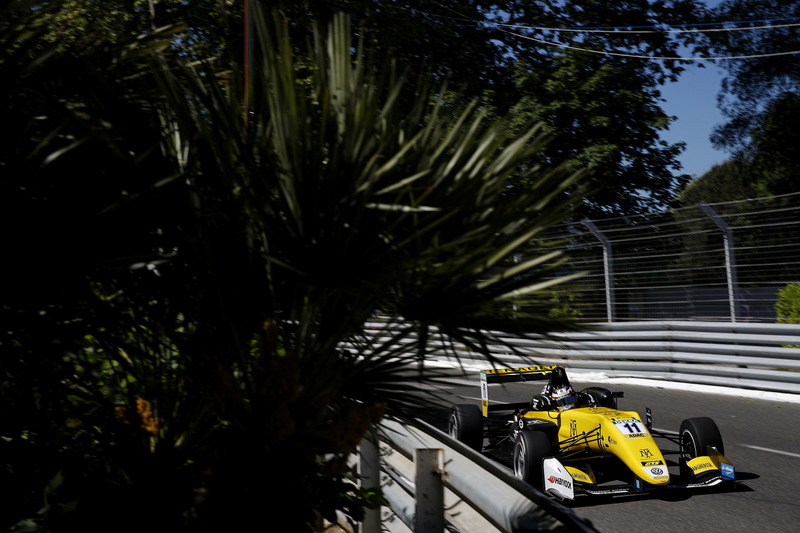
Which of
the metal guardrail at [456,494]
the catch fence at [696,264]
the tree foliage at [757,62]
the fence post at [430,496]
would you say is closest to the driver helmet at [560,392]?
the metal guardrail at [456,494]

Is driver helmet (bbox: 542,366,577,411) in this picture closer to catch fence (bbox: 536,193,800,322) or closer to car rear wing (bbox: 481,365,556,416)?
car rear wing (bbox: 481,365,556,416)

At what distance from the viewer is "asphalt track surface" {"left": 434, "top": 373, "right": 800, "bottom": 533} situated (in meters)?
5.25

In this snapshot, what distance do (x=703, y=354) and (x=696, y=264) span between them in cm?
151

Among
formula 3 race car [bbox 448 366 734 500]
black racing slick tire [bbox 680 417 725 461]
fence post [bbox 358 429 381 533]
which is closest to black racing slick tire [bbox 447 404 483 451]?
formula 3 race car [bbox 448 366 734 500]

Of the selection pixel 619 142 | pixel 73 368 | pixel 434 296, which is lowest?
pixel 73 368

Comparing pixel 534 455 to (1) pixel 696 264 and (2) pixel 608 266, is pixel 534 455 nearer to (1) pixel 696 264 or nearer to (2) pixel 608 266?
(1) pixel 696 264

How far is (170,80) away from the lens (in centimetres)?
235

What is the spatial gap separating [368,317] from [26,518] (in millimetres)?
1206

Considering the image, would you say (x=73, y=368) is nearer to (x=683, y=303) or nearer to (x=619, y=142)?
→ (x=683, y=303)

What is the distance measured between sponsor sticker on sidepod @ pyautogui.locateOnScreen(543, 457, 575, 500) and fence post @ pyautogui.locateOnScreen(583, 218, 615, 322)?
8155 mm

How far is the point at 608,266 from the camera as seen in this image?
13.9m

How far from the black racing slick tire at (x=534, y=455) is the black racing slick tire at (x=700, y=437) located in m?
1.13

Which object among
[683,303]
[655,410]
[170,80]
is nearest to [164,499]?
[170,80]

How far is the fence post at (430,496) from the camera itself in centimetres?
308
